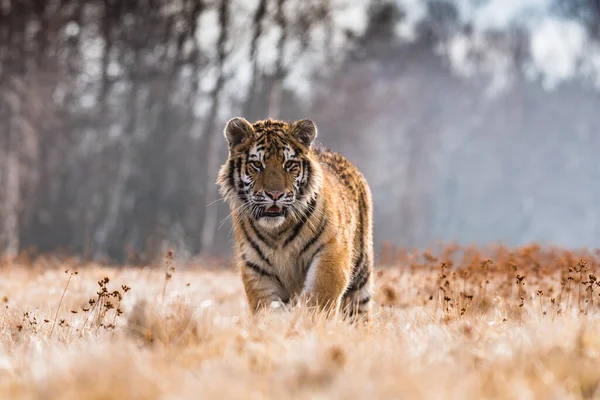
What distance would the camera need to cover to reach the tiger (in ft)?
18.8

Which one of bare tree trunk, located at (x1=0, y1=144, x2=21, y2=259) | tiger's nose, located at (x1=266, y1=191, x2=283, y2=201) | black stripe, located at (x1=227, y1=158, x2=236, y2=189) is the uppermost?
black stripe, located at (x1=227, y1=158, x2=236, y2=189)

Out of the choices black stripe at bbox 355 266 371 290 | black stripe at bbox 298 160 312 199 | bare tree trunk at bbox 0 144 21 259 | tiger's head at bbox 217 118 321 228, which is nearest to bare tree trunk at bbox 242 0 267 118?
bare tree trunk at bbox 0 144 21 259

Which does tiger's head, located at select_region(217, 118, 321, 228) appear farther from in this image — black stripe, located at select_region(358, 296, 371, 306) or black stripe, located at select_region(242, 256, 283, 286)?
black stripe, located at select_region(358, 296, 371, 306)

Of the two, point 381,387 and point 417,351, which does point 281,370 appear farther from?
point 417,351

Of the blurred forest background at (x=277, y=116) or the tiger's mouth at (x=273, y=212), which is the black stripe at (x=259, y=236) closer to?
the tiger's mouth at (x=273, y=212)

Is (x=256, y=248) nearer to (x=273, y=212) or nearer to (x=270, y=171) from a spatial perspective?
(x=273, y=212)

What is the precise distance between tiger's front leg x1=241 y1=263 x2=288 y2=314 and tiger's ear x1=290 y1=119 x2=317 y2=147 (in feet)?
3.99

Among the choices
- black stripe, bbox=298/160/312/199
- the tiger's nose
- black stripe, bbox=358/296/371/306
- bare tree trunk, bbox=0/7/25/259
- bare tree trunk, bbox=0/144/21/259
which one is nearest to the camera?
the tiger's nose

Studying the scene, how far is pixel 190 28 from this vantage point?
21.1 meters

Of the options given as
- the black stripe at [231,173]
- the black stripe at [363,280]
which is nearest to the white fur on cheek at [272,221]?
the black stripe at [231,173]

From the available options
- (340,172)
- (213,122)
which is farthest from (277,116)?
(340,172)

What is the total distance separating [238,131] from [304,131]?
59 cm

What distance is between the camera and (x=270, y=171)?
575 cm

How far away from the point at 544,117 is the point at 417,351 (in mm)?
47800
